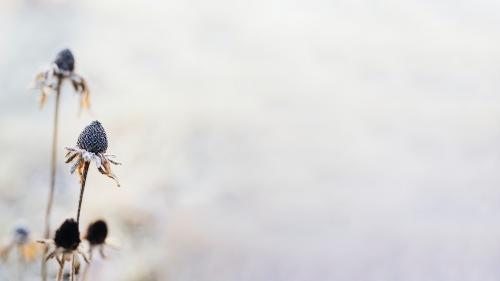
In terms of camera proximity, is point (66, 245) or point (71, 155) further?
point (71, 155)

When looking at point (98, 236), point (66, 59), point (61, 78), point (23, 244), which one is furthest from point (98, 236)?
point (66, 59)

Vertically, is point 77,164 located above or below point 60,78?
below

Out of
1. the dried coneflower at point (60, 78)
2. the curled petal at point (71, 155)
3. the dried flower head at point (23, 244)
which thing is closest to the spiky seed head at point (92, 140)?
the curled petal at point (71, 155)

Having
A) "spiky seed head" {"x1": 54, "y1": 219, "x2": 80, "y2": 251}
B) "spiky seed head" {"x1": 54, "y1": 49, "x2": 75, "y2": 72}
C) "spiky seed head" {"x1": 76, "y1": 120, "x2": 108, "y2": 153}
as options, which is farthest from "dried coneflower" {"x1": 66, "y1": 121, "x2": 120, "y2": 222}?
"spiky seed head" {"x1": 54, "y1": 49, "x2": 75, "y2": 72}

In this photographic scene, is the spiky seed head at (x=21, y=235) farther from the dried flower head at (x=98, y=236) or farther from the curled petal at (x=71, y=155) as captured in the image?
the curled petal at (x=71, y=155)

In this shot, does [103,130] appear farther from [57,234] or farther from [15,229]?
[15,229]

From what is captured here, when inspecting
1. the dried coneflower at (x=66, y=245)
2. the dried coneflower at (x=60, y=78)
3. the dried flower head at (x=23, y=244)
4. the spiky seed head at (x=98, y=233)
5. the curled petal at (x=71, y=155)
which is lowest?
the dried coneflower at (x=66, y=245)

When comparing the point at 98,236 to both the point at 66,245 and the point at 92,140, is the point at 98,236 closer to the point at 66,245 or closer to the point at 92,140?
the point at 66,245
